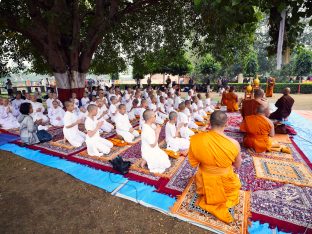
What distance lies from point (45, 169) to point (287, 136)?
7.94 m

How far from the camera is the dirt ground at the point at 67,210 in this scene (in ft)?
11.2

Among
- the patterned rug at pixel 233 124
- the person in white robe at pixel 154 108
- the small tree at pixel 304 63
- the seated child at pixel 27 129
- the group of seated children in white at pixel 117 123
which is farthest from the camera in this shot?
the small tree at pixel 304 63

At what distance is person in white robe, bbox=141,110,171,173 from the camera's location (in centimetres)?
498

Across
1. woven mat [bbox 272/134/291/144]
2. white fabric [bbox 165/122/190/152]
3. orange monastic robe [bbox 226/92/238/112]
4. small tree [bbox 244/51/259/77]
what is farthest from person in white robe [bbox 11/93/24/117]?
small tree [bbox 244/51/259/77]

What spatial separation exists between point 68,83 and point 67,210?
29.3 ft

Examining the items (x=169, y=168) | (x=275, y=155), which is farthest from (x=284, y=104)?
(x=169, y=168)

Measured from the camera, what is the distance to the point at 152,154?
5.10m

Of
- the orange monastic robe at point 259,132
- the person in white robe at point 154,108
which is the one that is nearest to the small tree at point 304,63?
the person in white robe at point 154,108

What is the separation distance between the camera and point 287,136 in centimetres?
762

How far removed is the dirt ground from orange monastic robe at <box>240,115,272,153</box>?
3675mm

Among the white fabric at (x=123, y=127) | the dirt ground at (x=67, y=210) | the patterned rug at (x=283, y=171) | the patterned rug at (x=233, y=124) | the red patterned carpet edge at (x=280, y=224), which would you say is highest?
the white fabric at (x=123, y=127)

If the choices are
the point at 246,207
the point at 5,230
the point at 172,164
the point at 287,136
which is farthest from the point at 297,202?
the point at 5,230

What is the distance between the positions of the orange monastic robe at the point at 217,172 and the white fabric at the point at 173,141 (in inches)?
98.6

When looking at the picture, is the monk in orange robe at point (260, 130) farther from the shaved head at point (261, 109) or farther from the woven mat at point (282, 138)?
the woven mat at point (282, 138)
